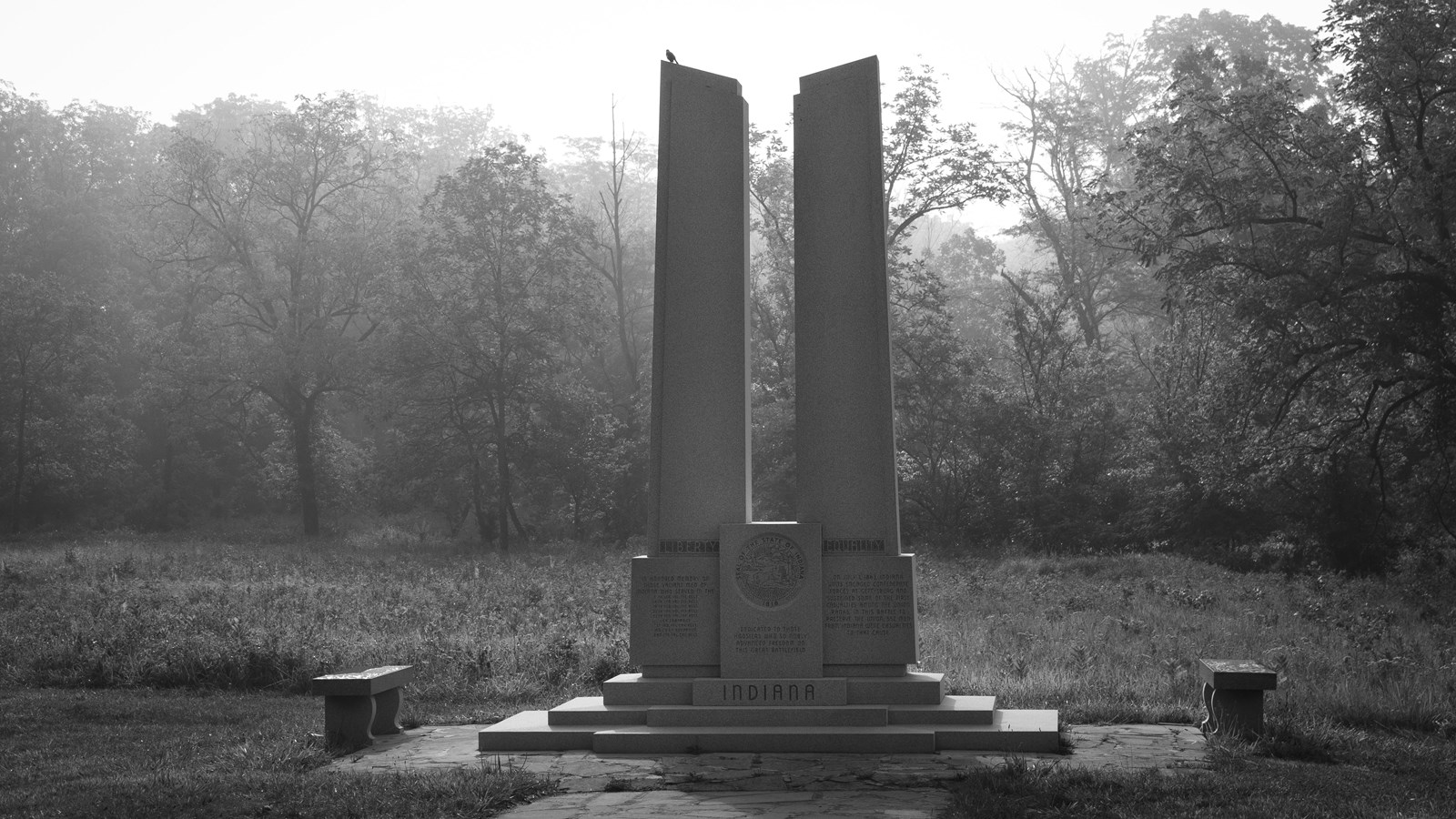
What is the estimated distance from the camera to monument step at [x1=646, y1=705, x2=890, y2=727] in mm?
8430

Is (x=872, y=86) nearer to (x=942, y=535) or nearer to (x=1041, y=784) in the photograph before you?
(x=1041, y=784)

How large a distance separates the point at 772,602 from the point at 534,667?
3.42 metres

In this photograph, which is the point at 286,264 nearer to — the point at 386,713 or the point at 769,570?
the point at 386,713

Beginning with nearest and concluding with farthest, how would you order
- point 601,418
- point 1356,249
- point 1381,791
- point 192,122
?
point 1381,791 < point 1356,249 < point 601,418 < point 192,122

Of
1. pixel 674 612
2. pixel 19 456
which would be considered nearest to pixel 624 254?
pixel 19 456

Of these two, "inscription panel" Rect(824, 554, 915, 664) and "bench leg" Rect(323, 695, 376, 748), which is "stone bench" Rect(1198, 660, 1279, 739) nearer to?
"inscription panel" Rect(824, 554, 915, 664)

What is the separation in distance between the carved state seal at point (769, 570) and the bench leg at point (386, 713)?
2.57 metres

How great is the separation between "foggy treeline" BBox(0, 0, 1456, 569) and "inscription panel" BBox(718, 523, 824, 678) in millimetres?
13086

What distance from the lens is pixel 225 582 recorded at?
64.5 ft

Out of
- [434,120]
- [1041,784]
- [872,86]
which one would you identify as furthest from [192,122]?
[1041,784]

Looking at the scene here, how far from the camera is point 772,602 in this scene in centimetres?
889

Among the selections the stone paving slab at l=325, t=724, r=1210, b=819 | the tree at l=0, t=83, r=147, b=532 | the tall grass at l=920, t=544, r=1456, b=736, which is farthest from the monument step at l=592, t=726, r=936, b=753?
the tree at l=0, t=83, r=147, b=532

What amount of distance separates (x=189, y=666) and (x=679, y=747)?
19.4ft

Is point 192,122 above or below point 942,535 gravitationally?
above
